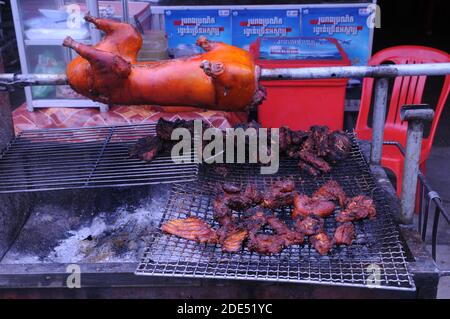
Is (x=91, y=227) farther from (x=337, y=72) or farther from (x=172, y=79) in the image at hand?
(x=337, y=72)

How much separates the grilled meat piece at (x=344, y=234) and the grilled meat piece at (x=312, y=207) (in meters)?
0.16

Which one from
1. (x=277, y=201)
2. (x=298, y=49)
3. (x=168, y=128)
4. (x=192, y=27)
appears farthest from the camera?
(x=192, y=27)

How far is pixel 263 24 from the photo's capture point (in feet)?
18.2

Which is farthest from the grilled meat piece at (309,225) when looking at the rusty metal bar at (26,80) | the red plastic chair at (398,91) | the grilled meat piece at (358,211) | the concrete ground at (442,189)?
the red plastic chair at (398,91)

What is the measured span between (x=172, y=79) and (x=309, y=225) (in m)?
0.94

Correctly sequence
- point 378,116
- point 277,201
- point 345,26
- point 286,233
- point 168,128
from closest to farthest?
1. point 286,233
2. point 277,201
3. point 378,116
4. point 168,128
5. point 345,26

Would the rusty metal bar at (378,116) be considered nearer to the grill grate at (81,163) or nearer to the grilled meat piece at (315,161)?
the grilled meat piece at (315,161)

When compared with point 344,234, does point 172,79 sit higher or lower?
higher

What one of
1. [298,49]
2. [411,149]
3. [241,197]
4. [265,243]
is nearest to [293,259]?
[265,243]

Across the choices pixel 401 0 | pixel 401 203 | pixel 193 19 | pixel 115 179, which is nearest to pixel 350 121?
pixel 193 19

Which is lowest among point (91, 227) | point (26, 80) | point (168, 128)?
point (91, 227)

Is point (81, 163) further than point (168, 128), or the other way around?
point (168, 128)

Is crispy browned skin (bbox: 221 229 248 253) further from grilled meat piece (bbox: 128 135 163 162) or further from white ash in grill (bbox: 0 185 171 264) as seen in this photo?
grilled meat piece (bbox: 128 135 163 162)

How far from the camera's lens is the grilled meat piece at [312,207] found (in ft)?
7.97
